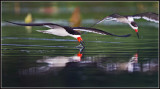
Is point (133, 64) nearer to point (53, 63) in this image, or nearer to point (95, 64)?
point (95, 64)

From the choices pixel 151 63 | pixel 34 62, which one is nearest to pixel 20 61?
pixel 34 62

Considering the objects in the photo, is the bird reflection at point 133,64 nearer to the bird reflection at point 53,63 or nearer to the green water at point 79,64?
the green water at point 79,64

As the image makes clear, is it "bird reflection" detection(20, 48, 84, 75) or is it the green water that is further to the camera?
"bird reflection" detection(20, 48, 84, 75)

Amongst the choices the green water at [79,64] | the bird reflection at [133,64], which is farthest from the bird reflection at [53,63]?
the bird reflection at [133,64]

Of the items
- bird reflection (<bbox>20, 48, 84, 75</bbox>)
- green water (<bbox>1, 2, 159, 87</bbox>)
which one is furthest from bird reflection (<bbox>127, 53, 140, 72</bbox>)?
bird reflection (<bbox>20, 48, 84, 75</bbox>)

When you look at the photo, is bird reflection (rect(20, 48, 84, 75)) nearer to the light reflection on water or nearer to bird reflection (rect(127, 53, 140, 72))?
the light reflection on water

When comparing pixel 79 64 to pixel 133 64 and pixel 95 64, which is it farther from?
pixel 133 64

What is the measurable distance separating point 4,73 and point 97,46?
670cm

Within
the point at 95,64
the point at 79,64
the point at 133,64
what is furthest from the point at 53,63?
the point at 133,64

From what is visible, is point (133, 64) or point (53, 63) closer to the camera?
point (133, 64)

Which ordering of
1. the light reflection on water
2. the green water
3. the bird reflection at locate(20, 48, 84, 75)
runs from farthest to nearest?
the light reflection on water < the bird reflection at locate(20, 48, 84, 75) < the green water

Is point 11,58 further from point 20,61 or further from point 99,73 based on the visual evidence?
point 99,73

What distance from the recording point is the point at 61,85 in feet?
35.8

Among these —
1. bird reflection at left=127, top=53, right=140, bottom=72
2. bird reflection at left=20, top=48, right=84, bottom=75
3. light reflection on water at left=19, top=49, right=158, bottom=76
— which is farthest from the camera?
bird reflection at left=127, top=53, right=140, bottom=72
